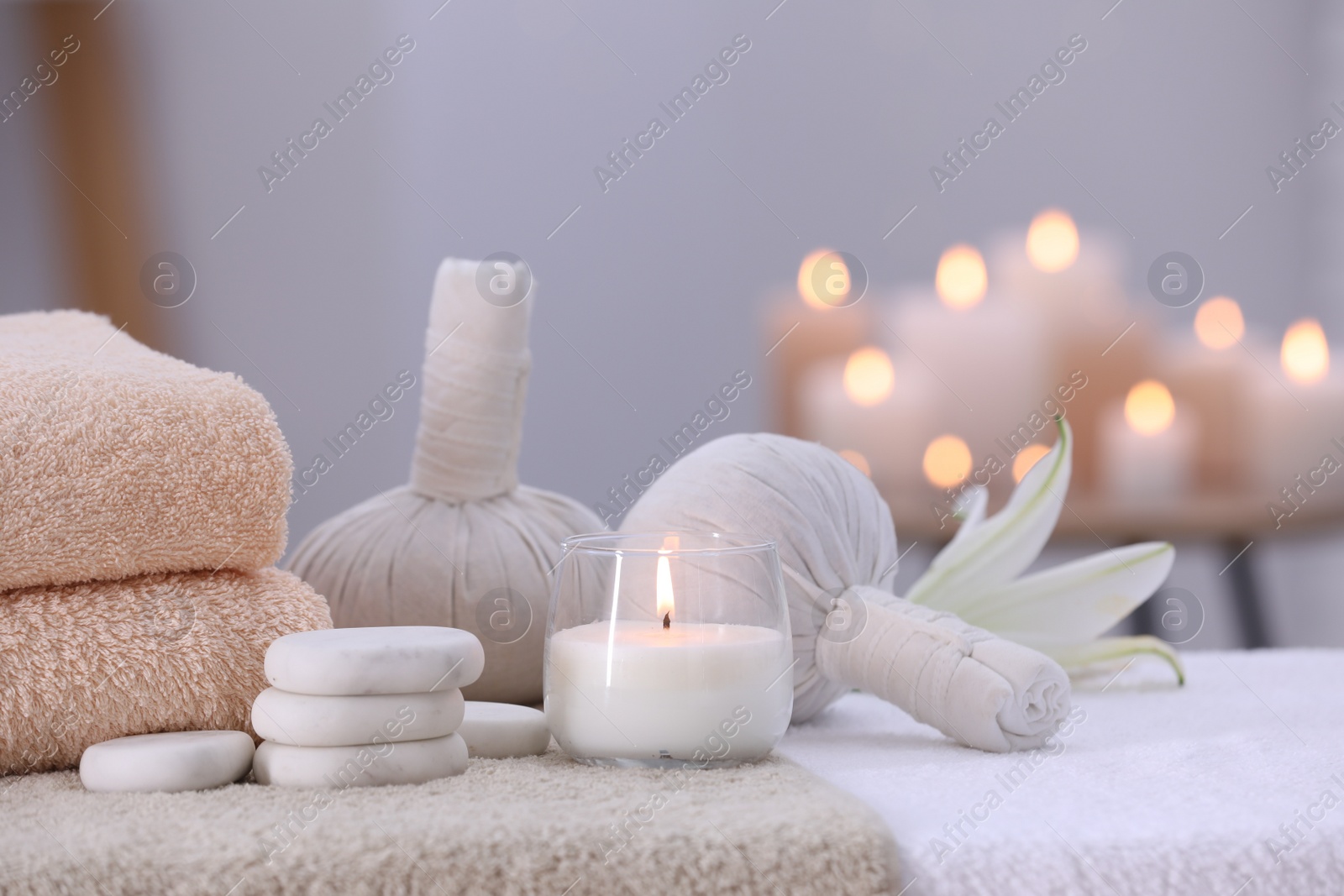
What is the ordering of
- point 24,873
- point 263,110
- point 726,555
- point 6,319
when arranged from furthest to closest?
point 263,110 < point 6,319 < point 726,555 < point 24,873

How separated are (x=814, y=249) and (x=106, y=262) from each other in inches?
33.0

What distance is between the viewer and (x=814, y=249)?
1.36m

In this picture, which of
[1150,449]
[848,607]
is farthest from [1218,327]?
[848,607]

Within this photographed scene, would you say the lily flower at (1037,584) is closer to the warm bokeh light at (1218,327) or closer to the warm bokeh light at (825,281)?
the warm bokeh light at (825,281)

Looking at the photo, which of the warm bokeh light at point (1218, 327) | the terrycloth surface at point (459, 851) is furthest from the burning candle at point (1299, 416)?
the terrycloth surface at point (459, 851)

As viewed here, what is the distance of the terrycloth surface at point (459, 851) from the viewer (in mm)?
293

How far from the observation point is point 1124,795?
36cm

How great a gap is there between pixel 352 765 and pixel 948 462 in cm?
77

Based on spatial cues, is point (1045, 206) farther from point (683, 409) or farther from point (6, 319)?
point (6, 319)

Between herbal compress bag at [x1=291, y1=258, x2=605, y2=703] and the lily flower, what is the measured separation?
0.19m

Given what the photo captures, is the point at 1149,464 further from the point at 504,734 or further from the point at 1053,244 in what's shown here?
the point at 504,734

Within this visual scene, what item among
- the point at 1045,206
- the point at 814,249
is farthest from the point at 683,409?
the point at 1045,206

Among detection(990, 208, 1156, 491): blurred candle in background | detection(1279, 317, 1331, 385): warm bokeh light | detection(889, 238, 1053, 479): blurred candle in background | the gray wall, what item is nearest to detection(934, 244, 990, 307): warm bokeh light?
detection(889, 238, 1053, 479): blurred candle in background

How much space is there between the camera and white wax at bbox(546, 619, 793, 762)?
40cm
